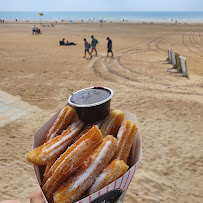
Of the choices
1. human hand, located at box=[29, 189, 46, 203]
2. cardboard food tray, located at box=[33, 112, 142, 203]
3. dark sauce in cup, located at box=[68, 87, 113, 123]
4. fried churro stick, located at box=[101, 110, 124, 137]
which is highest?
dark sauce in cup, located at box=[68, 87, 113, 123]

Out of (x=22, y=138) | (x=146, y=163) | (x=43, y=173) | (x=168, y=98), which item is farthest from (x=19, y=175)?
(x=168, y=98)

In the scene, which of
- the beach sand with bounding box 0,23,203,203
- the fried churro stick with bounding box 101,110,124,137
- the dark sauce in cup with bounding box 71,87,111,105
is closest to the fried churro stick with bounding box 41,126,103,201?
the fried churro stick with bounding box 101,110,124,137

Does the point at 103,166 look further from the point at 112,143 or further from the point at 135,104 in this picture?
the point at 135,104

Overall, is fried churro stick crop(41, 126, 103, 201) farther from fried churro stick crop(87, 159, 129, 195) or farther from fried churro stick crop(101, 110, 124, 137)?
fried churro stick crop(101, 110, 124, 137)

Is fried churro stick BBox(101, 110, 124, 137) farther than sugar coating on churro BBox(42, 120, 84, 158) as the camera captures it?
Yes

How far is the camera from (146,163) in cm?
440

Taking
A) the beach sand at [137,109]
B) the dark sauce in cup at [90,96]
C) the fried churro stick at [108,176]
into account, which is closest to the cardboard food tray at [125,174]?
the fried churro stick at [108,176]

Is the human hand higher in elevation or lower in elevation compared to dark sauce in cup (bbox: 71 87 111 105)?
lower

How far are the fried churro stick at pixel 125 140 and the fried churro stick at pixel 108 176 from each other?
17 centimetres

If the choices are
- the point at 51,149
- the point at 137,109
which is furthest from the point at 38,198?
the point at 137,109

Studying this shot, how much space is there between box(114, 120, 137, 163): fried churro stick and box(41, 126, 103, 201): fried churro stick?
0.23 m

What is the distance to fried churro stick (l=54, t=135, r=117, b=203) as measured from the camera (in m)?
1.17

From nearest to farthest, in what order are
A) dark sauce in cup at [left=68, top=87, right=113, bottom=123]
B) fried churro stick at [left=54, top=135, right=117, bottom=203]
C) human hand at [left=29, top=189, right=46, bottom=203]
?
fried churro stick at [left=54, top=135, right=117, bottom=203] < human hand at [left=29, top=189, right=46, bottom=203] < dark sauce in cup at [left=68, top=87, right=113, bottom=123]

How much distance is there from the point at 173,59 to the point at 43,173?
12323 millimetres
